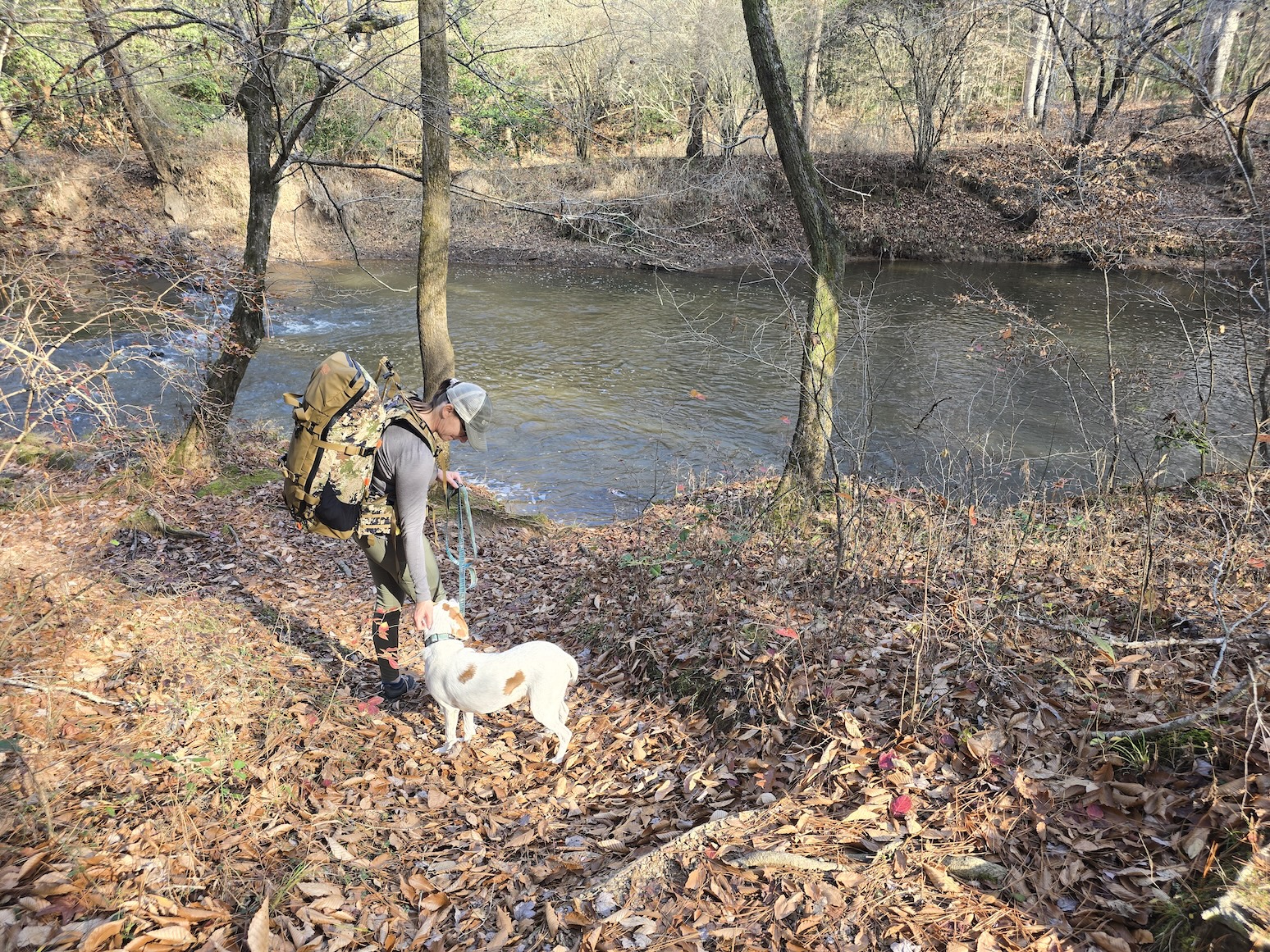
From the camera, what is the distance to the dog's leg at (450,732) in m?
4.23

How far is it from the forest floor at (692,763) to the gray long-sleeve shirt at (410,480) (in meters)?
1.27

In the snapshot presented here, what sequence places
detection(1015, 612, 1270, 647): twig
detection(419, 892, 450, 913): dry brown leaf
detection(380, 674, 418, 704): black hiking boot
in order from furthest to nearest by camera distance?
detection(380, 674, 418, 704): black hiking boot → detection(1015, 612, 1270, 647): twig → detection(419, 892, 450, 913): dry brown leaf

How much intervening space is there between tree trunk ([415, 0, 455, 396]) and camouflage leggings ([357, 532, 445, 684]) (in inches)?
147

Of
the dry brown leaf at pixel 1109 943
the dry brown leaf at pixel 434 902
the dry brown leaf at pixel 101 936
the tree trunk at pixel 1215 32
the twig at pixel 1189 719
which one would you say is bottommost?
the dry brown leaf at pixel 434 902

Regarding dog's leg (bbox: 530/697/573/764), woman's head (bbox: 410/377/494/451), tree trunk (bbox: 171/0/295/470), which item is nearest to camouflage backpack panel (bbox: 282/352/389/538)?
woman's head (bbox: 410/377/494/451)

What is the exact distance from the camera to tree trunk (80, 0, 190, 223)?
6367 mm

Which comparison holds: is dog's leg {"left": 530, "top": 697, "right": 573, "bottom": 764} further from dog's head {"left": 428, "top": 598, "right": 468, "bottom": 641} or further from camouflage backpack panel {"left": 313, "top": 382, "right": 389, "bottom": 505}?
camouflage backpack panel {"left": 313, "top": 382, "right": 389, "bottom": 505}

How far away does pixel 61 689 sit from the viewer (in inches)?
160

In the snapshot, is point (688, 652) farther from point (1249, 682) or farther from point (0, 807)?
point (0, 807)

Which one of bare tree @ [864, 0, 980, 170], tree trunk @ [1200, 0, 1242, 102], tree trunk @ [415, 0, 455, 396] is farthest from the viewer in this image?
bare tree @ [864, 0, 980, 170]

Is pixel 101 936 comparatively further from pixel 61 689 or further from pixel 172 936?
pixel 61 689

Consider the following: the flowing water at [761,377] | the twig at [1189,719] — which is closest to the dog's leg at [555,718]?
the twig at [1189,719]

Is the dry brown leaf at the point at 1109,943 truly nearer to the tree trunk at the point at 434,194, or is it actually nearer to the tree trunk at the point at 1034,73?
the tree trunk at the point at 434,194

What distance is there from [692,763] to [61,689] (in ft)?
12.0
